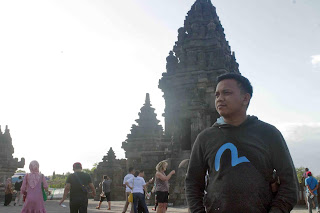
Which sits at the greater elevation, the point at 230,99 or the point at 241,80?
the point at 241,80

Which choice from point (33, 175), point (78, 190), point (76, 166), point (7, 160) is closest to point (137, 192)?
point (76, 166)

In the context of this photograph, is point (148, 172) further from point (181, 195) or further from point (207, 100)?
point (207, 100)

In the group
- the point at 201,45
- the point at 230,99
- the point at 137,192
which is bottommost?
the point at 137,192

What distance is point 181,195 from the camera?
17.4 meters

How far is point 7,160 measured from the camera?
29594 mm

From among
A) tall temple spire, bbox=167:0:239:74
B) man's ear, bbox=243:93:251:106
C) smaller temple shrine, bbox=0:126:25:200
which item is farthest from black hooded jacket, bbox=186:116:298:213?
smaller temple shrine, bbox=0:126:25:200

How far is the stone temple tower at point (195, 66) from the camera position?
971 inches

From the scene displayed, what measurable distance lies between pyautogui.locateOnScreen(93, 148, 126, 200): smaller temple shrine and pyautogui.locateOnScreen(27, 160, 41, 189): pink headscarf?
20.0 metres

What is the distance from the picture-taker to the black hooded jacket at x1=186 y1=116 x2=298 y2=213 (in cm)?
251

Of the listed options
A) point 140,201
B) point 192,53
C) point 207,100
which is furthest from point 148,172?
point 140,201

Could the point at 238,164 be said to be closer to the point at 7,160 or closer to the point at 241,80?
the point at 241,80

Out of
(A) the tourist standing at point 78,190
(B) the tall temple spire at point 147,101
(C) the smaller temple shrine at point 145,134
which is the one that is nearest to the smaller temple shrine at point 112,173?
(C) the smaller temple shrine at point 145,134

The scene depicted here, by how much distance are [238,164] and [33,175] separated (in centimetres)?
551

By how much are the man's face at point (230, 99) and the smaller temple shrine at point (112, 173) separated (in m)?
24.9
